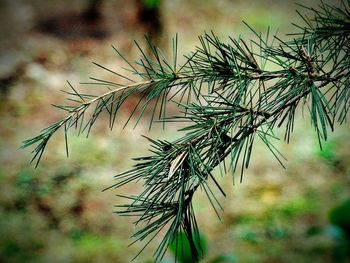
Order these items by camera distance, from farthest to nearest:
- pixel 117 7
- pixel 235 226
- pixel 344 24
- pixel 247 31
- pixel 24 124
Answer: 1. pixel 117 7
2. pixel 247 31
3. pixel 24 124
4. pixel 235 226
5. pixel 344 24

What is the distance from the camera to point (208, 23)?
5.86 metres

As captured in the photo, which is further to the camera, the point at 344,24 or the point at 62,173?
the point at 62,173

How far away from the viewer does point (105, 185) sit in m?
3.48

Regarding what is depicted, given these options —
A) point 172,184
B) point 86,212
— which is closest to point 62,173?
point 86,212

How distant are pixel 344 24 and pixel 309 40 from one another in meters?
0.09

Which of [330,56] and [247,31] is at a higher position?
[247,31]

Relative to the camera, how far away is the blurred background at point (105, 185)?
2.95 m

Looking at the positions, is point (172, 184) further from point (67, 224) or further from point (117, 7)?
point (117, 7)

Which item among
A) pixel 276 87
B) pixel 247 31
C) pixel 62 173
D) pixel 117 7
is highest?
pixel 117 7

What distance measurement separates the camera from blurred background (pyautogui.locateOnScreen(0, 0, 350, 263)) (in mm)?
2953

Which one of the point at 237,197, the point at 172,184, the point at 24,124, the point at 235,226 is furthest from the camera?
the point at 24,124

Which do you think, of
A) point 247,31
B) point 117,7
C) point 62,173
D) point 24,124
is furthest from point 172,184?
point 117,7

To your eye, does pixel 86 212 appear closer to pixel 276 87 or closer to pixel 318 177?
pixel 318 177

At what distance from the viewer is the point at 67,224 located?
3158mm
